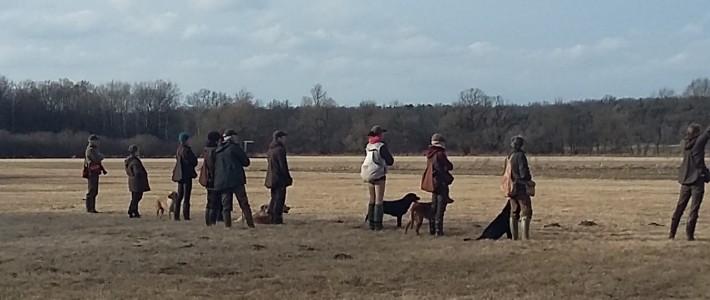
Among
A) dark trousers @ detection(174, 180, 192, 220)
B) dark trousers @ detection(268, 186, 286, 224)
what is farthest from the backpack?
dark trousers @ detection(174, 180, 192, 220)

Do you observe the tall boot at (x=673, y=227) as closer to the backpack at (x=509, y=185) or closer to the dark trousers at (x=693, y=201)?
the dark trousers at (x=693, y=201)

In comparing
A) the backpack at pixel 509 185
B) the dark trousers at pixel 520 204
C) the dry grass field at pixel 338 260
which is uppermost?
the backpack at pixel 509 185

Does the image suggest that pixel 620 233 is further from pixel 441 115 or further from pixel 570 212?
pixel 441 115

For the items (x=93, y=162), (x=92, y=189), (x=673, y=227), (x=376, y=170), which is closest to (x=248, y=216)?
(x=376, y=170)

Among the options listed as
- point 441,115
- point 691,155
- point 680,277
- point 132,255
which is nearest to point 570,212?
point 691,155

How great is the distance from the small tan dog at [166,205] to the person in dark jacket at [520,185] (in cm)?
710

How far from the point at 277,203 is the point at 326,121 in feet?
343

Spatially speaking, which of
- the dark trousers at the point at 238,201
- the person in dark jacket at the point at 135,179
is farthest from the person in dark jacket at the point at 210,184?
the person in dark jacket at the point at 135,179

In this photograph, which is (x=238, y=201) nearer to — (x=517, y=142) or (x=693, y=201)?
(x=517, y=142)

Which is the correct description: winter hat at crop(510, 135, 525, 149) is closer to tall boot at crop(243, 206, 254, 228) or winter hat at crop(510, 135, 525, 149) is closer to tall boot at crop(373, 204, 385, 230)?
tall boot at crop(373, 204, 385, 230)

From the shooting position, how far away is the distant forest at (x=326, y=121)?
10012 cm

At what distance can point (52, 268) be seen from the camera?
1019 centimetres

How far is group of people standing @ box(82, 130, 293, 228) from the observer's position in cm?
1472

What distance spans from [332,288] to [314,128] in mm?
109463
